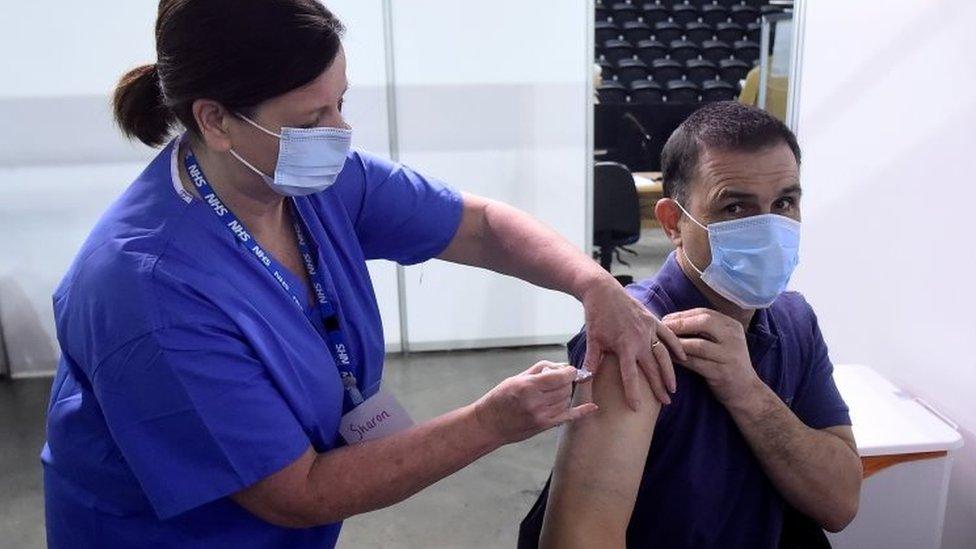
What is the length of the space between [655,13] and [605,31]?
0.72 metres

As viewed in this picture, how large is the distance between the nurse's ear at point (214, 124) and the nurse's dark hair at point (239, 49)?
13 millimetres

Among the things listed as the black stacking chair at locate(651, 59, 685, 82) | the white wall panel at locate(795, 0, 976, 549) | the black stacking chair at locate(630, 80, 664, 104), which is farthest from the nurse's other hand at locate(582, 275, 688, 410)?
the black stacking chair at locate(651, 59, 685, 82)

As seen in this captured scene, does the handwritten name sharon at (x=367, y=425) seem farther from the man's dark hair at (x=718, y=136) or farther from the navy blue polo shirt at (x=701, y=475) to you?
the man's dark hair at (x=718, y=136)

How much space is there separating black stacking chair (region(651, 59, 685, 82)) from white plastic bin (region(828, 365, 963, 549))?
7302 mm

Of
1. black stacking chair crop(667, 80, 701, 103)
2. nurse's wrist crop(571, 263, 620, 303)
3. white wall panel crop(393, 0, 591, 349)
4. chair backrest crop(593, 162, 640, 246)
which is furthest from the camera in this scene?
black stacking chair crop(667, 80, 701, 103)

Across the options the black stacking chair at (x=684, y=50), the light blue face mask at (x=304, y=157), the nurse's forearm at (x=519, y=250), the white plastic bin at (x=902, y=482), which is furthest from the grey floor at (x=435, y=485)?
the black stacking chair at (x=684, y=50)

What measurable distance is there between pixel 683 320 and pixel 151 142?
804mm

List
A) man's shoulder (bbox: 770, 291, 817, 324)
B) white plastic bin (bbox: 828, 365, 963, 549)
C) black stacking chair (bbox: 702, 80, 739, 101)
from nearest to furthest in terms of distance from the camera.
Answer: man's shoulder (bbox: 770, 291, 817, 324) → white plastic bin (bbox: 828, 365, 963, 549) → black stacking chair (bbox: 702, 80, 739, 101)

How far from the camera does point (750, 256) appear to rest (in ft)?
Result: 3.85

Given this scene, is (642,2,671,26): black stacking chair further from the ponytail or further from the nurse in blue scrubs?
the ponytail

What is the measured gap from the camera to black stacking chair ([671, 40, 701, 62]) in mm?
8602

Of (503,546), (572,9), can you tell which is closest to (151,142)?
(503,546)

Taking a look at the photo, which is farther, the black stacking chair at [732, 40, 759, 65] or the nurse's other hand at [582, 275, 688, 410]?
the black stacking chair at [732, 40, 759, 65]

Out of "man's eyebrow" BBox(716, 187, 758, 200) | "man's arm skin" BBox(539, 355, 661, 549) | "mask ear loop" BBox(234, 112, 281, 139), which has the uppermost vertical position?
"mask ear loop" BBox(234, 112, 281, 139)
